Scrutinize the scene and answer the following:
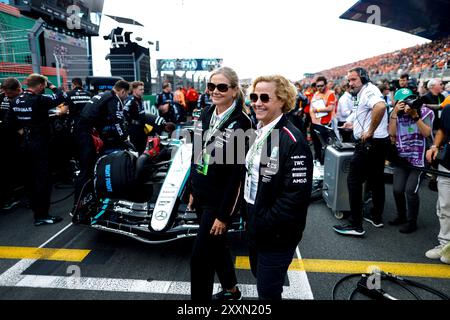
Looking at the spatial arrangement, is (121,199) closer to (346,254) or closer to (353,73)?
(346,254)

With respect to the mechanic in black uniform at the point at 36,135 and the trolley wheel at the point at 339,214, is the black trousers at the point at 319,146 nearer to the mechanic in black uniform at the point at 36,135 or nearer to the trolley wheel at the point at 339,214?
the trolley wheel at the point at 339,214

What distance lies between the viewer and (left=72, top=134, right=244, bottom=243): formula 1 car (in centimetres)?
318

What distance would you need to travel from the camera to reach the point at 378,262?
3291mm

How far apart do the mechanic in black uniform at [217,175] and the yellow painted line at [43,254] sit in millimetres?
1759

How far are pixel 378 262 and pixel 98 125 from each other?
3.97 meters

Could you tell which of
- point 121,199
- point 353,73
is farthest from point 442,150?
point 121,199

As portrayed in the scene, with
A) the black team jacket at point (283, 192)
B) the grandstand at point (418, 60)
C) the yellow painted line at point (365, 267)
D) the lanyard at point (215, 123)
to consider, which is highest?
the grandstand at point (418, 60)

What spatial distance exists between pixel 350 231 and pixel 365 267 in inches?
29.8

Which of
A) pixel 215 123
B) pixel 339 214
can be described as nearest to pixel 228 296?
pixel 215 123

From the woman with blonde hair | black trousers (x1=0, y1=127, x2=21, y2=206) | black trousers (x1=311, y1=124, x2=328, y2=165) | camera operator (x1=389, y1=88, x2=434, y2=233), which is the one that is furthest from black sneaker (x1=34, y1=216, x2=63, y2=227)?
black trousers (x1=311, y1=124, x2=328, y2=165)

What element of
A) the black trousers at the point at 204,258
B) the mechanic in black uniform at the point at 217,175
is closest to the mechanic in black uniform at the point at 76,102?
the mechanic in black uniform at the point at 217,175

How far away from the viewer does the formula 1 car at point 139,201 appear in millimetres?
3176

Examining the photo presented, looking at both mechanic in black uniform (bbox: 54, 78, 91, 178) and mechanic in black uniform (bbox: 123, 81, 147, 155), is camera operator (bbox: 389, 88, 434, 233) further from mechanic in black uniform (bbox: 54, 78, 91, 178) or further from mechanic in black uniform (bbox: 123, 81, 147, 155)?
mechanic in black uniform (bbox: 54, 78, 91, 178)

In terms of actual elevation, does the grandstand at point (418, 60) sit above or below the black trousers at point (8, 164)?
above
